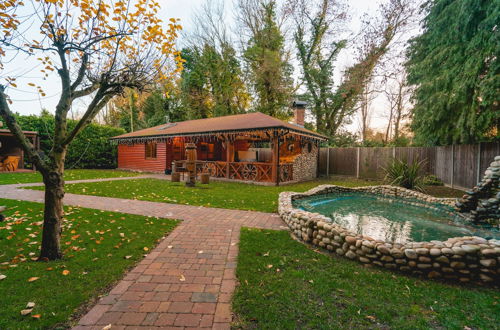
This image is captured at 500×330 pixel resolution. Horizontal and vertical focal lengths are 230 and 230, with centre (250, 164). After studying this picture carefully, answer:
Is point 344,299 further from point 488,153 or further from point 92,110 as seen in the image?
point 488,153

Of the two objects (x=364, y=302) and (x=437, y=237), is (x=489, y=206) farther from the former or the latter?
(x=364, y=302)

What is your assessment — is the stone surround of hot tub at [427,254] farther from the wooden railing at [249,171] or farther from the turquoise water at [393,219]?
the wooden railing at [249,171]

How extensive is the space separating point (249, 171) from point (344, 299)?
952cm

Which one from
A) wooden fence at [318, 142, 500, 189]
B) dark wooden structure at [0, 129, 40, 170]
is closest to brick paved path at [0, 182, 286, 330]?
wooden fence at [318, 142, 500, 189]

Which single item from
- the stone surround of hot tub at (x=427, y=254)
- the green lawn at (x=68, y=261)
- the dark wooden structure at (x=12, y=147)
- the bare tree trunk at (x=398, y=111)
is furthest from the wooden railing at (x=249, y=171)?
the bare tree trunk at (x=398, y=111)

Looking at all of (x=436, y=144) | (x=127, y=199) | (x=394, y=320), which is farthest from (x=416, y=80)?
(x=127, y=199)

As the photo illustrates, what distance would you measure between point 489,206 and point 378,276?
15.3ft

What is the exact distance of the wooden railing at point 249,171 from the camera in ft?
37.1

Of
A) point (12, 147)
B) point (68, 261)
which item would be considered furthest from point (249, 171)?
point (12, 147)

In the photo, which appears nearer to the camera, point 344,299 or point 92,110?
point 344,299

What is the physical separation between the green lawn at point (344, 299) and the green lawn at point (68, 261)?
1.51 meters

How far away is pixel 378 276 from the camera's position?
2799mm

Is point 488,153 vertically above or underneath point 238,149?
underneath

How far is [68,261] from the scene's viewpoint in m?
2.91
